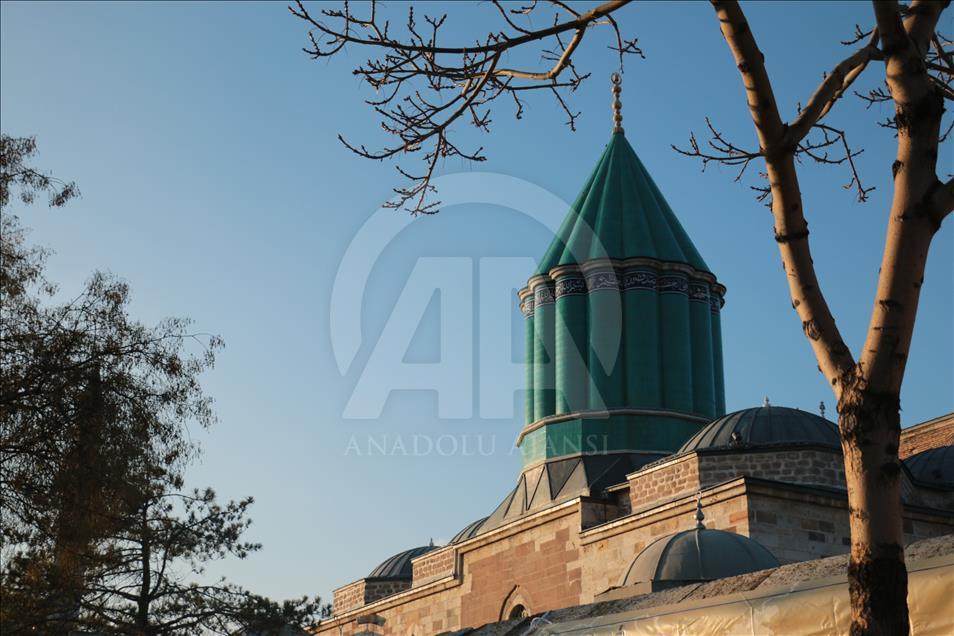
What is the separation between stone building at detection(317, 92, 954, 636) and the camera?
1269cm

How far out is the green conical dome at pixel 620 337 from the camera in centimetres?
1689

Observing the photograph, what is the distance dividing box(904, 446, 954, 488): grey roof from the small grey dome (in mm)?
5647

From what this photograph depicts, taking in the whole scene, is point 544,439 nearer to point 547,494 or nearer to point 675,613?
point 547,494

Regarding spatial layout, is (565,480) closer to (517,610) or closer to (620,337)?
(517,610)

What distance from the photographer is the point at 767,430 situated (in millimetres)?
13750

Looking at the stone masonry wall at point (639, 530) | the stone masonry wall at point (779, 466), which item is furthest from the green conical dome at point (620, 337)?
the stone masonry wall at point (779, 466)

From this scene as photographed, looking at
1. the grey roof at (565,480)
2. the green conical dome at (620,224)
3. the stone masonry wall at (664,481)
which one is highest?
the green conical dome at (620,224)

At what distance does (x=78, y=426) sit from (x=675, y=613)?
204 inches

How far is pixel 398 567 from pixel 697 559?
40.1ft

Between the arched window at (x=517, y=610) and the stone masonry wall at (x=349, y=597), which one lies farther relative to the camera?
the stone masonry wall at (x=349, y=597)

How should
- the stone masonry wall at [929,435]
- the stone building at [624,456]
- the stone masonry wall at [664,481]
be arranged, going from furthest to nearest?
the stone masonry wall at [929,435] < the stone masonry wall at [664,481] < the stone building at [624,456]

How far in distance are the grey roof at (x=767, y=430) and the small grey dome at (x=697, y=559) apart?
2.76 meters

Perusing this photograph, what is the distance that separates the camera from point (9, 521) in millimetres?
8734

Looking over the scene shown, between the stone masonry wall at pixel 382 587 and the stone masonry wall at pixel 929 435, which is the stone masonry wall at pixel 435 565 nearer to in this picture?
the stone masonry wall at pixel 382 587
